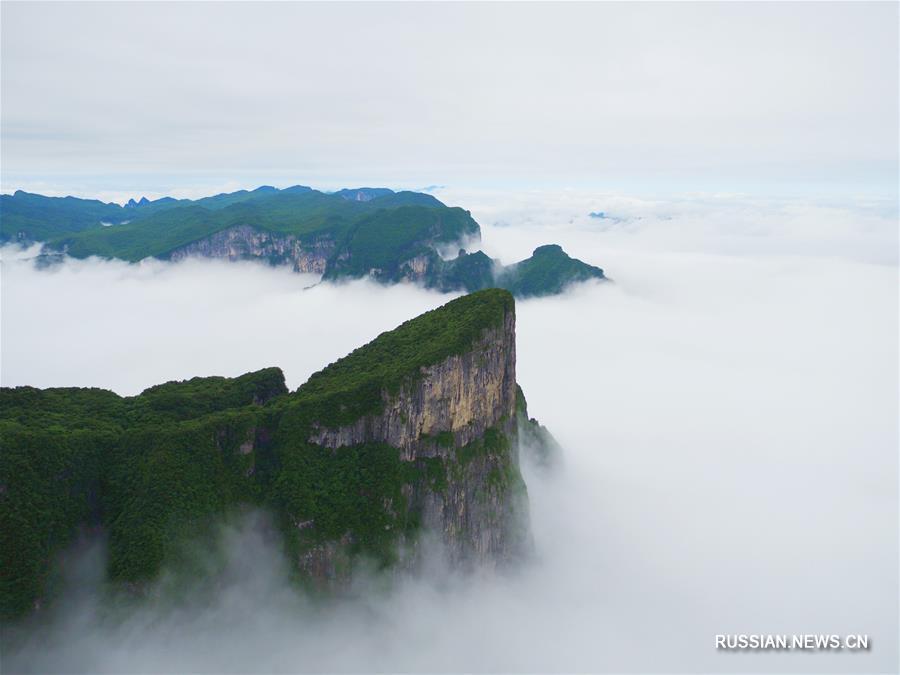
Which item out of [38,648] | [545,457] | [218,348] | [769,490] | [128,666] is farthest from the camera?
[218,348]

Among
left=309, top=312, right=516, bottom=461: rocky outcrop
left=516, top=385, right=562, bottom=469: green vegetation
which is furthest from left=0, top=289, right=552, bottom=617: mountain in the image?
left=516, top=385, right=562, bottom=469: green vegetation

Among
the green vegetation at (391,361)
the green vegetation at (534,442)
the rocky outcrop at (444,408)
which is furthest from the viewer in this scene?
the green vegetation at (534,442)

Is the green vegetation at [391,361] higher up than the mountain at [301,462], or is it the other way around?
the green vegetation at [391,361]

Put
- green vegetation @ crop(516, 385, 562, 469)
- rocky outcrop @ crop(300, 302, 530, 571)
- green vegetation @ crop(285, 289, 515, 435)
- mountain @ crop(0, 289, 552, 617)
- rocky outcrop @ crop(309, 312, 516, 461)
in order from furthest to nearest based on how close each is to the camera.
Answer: green vegetation @ crop(516, 385, 562, 469) → rocky outcrop @ crop(300, 302, 530, 571) → rocky outcrop @ crop(309, 312, 516, 461) → green vegetation @ crop(285, 289, 515, 435) → mountain @ crop(0, 289, 552, 617)

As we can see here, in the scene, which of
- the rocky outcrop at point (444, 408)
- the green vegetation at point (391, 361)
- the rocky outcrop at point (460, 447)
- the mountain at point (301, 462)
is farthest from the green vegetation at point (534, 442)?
the green vegetation at point (391, 361)

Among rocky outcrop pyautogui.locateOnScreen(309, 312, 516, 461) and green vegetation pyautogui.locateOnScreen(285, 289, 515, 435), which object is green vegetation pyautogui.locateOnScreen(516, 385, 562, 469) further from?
green vegetation pyautogui.locateOnScreen(285, 289, 515, 435)

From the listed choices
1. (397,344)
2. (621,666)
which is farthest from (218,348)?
(621,666)

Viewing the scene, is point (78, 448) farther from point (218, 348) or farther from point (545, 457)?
point (218, 348)

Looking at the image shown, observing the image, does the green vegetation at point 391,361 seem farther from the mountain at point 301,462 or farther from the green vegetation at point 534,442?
the green vegetation at point 534,442
